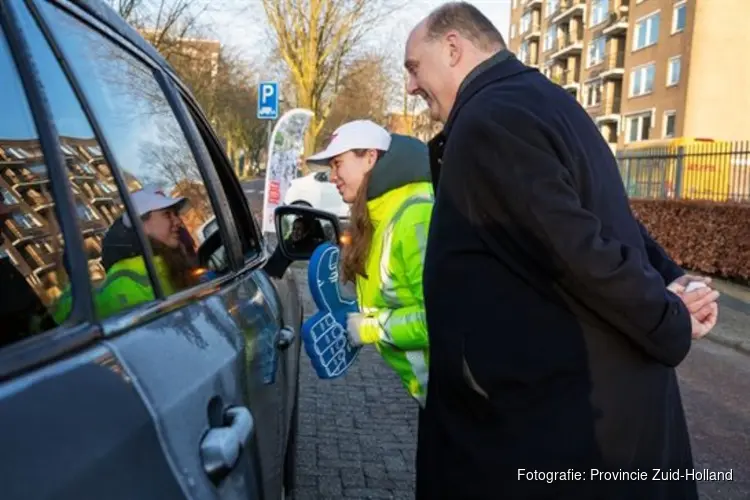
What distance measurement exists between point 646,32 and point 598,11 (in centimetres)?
1188

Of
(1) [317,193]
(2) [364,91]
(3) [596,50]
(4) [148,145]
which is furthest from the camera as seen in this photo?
(3) [596,50]

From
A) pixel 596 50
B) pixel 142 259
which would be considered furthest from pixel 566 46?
pixel 142 259

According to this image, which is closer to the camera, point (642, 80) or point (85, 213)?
point (85, 213)

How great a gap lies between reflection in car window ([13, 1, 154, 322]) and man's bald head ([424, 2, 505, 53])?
101 centimetres

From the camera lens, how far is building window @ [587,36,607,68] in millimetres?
56781

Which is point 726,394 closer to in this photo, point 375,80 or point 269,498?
point 269,498

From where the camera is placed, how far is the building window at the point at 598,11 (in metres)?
56.5

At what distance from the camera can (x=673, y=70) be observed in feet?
143

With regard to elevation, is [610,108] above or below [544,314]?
below

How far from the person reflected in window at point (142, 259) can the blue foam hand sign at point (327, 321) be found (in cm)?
92

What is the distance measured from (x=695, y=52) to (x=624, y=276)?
4413 cm

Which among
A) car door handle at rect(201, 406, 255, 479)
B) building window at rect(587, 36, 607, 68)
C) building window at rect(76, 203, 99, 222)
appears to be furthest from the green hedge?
building window at rect(587, 36, 607, 68)

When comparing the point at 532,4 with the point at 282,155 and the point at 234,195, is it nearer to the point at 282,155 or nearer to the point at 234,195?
the point at 282,155

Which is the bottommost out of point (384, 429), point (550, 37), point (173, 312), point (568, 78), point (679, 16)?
point (384, 429)
